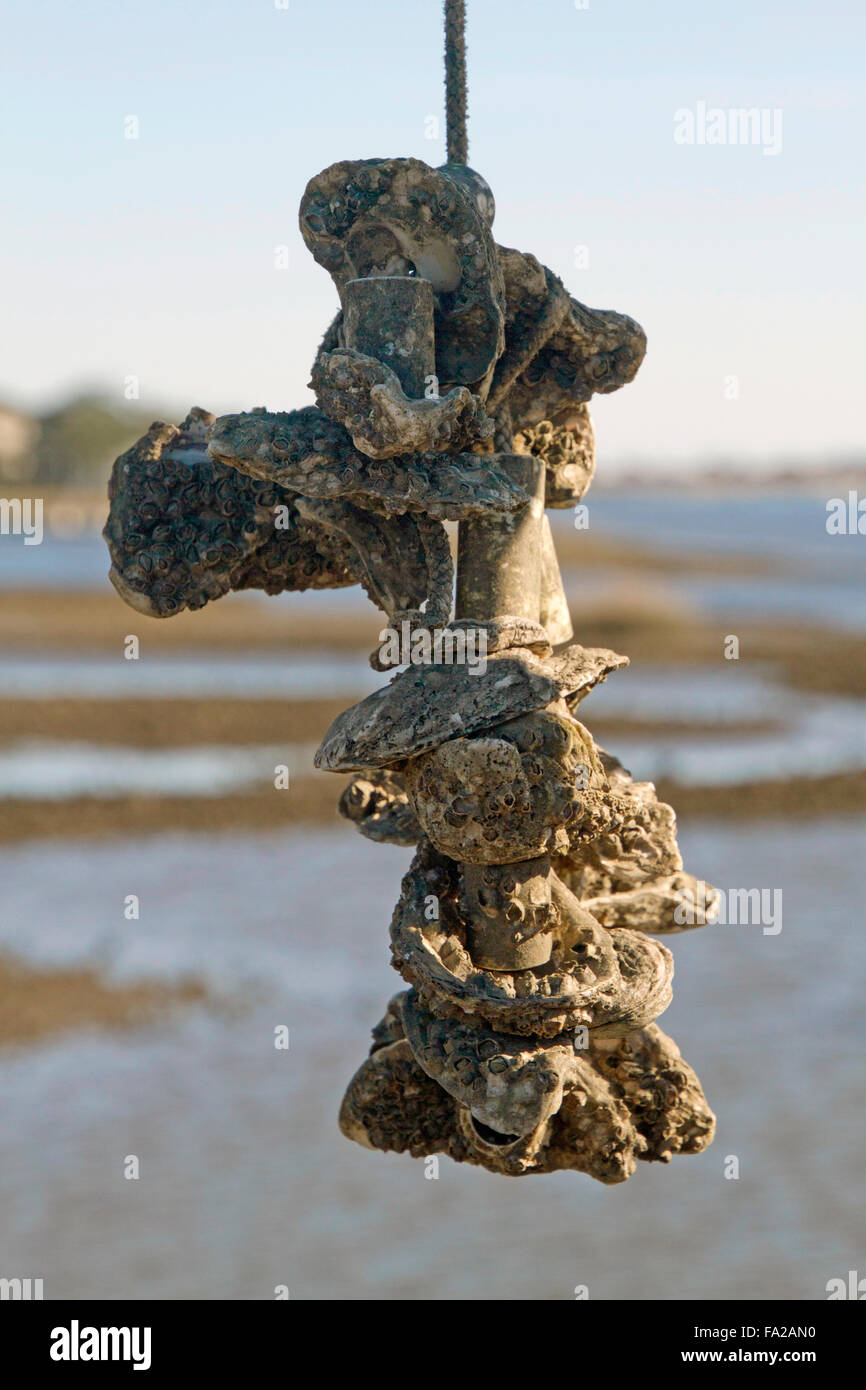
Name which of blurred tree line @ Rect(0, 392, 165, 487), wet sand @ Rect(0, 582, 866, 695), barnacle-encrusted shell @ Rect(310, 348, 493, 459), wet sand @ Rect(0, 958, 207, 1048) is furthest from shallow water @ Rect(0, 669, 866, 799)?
blurred tree line @ Rect(0, 392, 165, 487)

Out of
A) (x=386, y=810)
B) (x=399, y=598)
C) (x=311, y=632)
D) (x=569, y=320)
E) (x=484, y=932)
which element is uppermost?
(x=311, y=632)

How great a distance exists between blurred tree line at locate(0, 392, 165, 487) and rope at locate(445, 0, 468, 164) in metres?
77.1

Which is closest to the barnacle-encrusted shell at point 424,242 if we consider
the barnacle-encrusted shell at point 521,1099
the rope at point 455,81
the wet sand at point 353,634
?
the rope at point 455,81

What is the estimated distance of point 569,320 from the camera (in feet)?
Result: 16.2

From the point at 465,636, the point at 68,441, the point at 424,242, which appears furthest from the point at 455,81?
the point at 68,441

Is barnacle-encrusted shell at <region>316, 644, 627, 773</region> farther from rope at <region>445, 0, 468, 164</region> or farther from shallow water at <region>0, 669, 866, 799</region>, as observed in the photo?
shallow water at <region>0, 669, 866, 799</region>

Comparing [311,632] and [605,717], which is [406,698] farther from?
[311,632]

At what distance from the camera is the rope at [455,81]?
5031 mm

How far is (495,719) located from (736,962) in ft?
46.2

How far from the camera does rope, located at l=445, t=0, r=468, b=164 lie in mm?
5031

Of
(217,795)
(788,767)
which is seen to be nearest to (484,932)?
(217,795)

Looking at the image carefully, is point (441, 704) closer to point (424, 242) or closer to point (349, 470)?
point (349, 470)

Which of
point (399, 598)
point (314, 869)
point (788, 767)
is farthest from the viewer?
point (788, 767)

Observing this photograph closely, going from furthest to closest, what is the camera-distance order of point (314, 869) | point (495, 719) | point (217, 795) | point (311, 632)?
point (311, 632) → point (217, 795) → point (314, 869) → point (495, 719)
